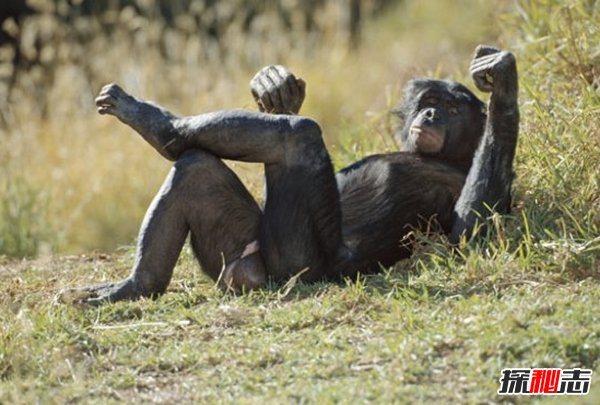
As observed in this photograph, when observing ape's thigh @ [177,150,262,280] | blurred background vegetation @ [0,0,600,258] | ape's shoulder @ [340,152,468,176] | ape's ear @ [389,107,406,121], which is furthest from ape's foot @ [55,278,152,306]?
ape's ear @ [389,107,406,121]

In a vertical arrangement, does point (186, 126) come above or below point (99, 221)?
above

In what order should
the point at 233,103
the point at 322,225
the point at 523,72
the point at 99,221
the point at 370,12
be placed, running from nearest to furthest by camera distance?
the point at 322,225, the point at 523,72, the point at 99,221, the point at 233,103, the point at 370,12

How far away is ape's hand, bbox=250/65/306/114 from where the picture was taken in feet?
18.5

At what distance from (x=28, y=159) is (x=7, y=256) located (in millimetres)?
2238

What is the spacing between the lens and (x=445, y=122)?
18.6 feet

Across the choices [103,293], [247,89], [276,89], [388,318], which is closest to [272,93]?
[276,89]

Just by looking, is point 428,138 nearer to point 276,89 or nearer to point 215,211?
point 276,89

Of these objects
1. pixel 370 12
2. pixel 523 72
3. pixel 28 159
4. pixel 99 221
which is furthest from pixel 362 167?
pixel 370 12

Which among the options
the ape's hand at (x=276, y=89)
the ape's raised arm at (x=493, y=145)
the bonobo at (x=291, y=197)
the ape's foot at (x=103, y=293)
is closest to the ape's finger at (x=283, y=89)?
the ape's hand at (x=276, y=89)

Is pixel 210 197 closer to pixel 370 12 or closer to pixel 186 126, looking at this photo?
pixel 186 126

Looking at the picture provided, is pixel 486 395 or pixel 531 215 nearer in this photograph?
pixel 486 395

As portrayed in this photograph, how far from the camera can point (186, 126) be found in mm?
5246
